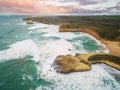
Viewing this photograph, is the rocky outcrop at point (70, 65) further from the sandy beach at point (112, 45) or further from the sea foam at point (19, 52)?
the sandy beach at point (112, 45)

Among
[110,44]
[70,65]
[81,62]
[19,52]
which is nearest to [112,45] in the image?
[110,44]

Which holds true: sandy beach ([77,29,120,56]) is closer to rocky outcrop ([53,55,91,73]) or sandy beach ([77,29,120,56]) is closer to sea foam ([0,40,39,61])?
rocky outcrop ([53,55,91,73])

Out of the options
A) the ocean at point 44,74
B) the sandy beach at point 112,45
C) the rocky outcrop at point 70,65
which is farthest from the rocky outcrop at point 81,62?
the sandy beach at point 112,45

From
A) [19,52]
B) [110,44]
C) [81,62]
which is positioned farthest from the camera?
[110,44]

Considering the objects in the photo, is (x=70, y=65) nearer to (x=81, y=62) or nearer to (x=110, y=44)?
(x=81, y=62)

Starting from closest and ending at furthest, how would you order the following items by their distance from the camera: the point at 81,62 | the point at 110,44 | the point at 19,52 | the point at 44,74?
the point at 44,74 → the point at 81,62 → the point at 19,52 → the point at 110,44

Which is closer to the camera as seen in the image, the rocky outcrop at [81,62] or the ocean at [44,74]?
the ocean at [44,74]

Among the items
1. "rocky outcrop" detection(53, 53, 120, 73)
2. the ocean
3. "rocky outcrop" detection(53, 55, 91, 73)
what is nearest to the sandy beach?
the ocean

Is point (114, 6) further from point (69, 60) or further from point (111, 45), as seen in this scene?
point (69, 60)

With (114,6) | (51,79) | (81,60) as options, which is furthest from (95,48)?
(114,6)
